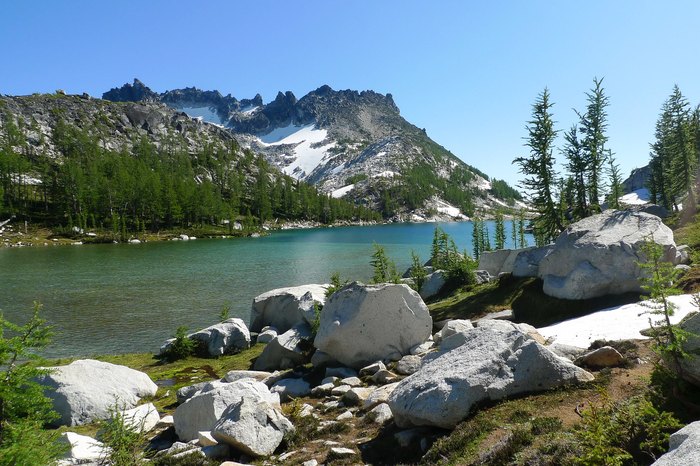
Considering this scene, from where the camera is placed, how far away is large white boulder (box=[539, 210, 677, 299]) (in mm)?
22781

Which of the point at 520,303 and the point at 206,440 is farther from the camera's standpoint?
the point at 520,303

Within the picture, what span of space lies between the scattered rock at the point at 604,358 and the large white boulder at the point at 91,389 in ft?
54.1

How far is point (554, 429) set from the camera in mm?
9383

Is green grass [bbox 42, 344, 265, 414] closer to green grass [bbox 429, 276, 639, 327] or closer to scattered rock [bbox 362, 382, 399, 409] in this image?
scattered rock [bbox 362, 382, 399, 409]

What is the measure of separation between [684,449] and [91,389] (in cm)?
2045

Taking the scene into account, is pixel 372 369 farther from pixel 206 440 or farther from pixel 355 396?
pixel 206 440

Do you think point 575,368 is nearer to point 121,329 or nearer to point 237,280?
point 121,329

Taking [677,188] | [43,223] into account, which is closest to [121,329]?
[677,188]

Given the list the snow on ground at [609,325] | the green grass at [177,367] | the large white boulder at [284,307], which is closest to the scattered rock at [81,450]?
the green grass at [177,367]

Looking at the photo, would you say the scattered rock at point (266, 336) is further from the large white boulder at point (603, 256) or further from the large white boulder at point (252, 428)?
the large white boulder at point (603, 256)

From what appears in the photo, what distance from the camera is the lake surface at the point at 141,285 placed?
33.2 metres

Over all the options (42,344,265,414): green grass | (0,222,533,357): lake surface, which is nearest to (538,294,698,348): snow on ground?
(42,344,265,414): green grass

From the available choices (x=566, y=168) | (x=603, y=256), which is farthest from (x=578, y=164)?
(x=603, y=256)

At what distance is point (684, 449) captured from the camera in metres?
5.94
